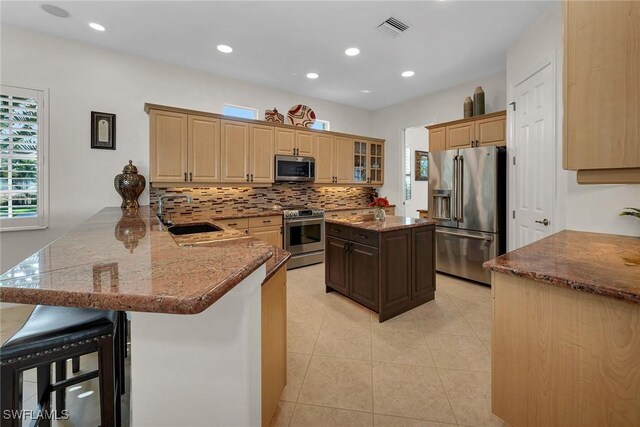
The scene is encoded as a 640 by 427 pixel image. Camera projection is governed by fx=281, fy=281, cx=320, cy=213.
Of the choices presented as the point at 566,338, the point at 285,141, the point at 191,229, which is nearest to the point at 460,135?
the point at 285,141

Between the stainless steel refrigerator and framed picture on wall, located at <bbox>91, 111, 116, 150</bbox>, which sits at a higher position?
framed picture on wall, located at <bbox>91, 111, 116, 150</bbox>

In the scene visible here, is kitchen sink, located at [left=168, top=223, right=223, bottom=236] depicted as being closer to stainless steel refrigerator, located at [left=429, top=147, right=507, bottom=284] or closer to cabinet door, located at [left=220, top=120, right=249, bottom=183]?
cabinet door, located at [left=220, top=120, right=249, bottom=183]

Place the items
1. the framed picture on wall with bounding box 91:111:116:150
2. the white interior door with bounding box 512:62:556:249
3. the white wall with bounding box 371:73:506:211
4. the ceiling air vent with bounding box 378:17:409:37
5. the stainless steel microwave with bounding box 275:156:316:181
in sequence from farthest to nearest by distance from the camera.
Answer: the stainless steel microwave with bounding box 275:156:316:181
the white wall with bounding box 371:73:506:211
the framed picture on wall with bounding box 91:111:116:150
the ceiling air vent with bounding box 378:17:409:37
the white interior door with bounding box 512:62:556:249

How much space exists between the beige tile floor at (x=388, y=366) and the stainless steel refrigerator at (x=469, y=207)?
67 centimetres

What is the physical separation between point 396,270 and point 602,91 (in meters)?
1.97

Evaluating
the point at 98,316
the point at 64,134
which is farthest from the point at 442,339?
the point at 64,134

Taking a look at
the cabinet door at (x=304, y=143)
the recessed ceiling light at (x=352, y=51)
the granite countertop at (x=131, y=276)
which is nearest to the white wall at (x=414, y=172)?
the cabinet door at (x=304, y=143)

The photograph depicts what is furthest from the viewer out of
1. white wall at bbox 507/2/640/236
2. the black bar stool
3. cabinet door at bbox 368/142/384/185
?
cabinet door at bbox 368/142/384/185

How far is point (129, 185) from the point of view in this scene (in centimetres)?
325

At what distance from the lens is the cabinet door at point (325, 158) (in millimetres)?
4934

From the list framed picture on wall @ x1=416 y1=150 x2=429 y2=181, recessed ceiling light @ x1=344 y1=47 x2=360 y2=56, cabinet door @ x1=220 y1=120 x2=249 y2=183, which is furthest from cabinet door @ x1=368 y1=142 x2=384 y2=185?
cabinet door @ x1=220 y1=120 x2=249 y2=183

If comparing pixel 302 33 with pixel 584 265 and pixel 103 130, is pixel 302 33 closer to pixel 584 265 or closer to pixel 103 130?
pixel 103 130

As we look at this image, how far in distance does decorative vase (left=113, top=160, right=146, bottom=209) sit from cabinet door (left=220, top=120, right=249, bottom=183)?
1.03 m

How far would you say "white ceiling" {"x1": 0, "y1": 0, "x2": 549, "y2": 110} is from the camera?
2.61 meters
